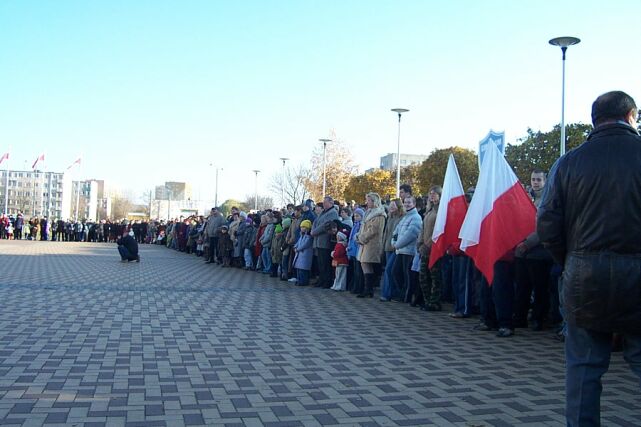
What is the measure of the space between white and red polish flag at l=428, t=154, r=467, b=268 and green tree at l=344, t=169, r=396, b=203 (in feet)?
116

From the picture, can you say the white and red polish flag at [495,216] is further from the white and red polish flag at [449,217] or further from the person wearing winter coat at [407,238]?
the person wearing winter coat at [407,238]

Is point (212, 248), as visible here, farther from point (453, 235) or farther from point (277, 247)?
point (453, 235)

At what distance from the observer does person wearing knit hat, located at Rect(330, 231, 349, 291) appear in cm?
1409

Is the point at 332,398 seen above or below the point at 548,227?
below

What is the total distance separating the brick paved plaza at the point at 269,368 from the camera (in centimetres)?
481

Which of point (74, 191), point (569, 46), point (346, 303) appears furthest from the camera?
point (74, 191)

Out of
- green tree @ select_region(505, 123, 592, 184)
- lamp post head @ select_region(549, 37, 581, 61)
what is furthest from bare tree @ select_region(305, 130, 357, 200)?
lamp post head @ select_region(549, 37, 581, 61)

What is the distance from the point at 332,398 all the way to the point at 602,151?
2890mm

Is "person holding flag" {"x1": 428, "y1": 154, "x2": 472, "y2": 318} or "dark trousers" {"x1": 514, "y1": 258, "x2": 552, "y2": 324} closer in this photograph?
"dark trousers" {"x1": 514, "y1": 258, "x2": 552, "y2": 324}

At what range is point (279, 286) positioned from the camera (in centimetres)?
1504

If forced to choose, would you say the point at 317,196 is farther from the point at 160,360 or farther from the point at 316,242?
the point at 160,360

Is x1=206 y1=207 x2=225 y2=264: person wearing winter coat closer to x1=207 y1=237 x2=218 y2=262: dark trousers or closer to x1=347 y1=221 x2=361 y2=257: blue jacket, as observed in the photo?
x1=207 y1=237 x2=218 y2=262: dark trousers

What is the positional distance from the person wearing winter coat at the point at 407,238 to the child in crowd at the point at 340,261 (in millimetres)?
2190

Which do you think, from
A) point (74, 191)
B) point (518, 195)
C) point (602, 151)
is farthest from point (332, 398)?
point (74, 191)
